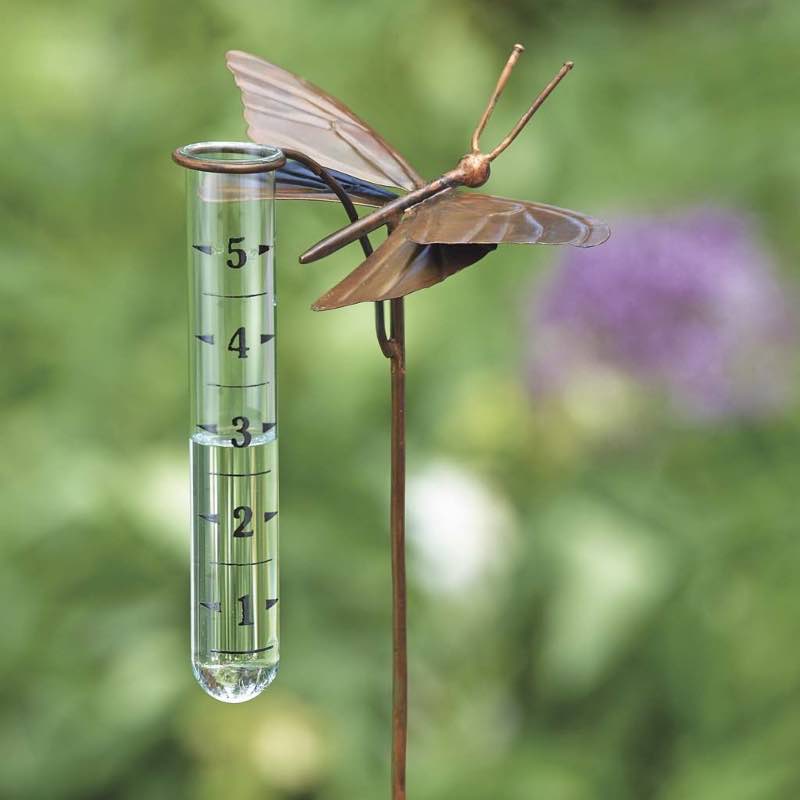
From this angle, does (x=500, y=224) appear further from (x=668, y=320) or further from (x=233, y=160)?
(x=668, y=320)

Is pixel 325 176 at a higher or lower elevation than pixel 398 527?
higher

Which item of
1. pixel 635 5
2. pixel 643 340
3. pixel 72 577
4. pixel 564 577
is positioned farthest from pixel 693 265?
pixel 635 5

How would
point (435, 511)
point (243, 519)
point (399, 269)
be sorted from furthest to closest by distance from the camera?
1. point (435, 511)
2. point (243, 519)
3. point (399, 269)

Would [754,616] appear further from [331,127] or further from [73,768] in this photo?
[331,127]

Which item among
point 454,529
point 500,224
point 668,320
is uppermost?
point 668,320

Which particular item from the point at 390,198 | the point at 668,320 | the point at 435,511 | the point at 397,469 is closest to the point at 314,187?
the point at 390,198

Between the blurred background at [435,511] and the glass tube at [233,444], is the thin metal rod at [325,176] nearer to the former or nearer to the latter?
the glass tube at [233,444]

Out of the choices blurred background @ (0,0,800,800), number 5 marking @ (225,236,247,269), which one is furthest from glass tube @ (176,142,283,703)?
blurred background @ (0,0,800,800)
